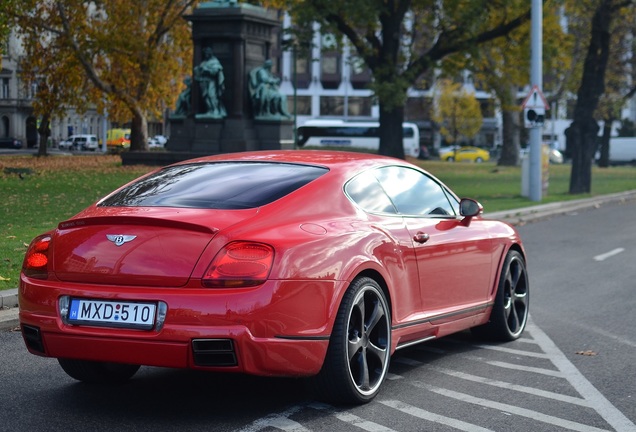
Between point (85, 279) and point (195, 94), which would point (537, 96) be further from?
point (85, 279)

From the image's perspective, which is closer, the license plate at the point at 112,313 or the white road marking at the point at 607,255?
the license plate at the point at 112,313

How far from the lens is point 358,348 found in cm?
653

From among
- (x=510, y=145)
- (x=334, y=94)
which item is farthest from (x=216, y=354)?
(x=334, y=94)

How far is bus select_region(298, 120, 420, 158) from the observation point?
99625mm

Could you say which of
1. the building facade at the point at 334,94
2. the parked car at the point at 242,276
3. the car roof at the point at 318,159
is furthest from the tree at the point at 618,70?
the building facade at the point at 334,94

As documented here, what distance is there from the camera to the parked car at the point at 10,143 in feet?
335

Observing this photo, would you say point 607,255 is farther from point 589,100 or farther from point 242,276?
point 589,100

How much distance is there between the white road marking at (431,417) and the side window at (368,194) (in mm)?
1209

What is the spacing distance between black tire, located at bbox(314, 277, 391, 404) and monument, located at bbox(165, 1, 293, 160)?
2904 centimetres

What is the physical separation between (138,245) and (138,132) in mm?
47955

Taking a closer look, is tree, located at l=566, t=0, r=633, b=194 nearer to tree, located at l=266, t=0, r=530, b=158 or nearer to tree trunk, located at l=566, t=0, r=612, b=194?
tree trunk, located at l=566, t=0, r=612, b=194

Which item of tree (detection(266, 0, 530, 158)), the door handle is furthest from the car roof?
tree (detection(266, 0, 530, 158))

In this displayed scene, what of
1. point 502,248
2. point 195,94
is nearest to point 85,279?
point 502,248

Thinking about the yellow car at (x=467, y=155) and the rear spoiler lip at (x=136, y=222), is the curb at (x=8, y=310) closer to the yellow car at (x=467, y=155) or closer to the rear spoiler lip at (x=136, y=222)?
the rear spoiler lip at (x=136, y=222)
